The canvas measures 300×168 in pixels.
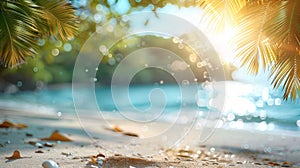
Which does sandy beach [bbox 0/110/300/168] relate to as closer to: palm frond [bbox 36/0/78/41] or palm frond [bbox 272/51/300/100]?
palm frond [bbox 272/51/300/100]

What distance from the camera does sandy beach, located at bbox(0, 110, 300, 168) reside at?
324 cm

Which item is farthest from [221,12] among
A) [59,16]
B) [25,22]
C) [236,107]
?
[236,107]

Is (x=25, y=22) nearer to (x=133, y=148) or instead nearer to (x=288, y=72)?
(x=133, y=148)

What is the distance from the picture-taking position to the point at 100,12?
227 inches

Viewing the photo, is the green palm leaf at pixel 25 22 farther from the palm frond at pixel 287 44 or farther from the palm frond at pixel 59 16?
the palm frond at pixel 287 44

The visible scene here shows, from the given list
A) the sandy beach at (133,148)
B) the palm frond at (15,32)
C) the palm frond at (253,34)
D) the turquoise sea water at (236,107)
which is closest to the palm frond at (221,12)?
the palm frond at (253,34)

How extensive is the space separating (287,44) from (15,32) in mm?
2429

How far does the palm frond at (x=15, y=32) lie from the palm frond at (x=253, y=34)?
1895 mm

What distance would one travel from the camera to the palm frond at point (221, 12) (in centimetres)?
339

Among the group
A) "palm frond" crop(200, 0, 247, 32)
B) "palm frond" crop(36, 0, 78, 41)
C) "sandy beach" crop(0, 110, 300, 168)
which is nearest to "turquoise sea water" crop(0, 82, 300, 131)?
"sandy beach" crop(0, 110, 300, 168)

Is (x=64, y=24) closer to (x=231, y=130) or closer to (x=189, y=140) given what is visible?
(x=189, y=140)

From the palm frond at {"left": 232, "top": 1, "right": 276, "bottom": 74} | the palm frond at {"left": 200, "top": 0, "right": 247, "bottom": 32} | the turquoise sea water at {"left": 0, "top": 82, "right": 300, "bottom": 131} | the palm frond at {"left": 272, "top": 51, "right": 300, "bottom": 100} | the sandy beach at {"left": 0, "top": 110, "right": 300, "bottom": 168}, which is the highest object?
the palm frond at {"left": 200, "top": 0, "right": 247, "bottom": 32}

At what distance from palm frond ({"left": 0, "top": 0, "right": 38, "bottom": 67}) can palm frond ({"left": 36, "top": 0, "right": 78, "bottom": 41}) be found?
33cm

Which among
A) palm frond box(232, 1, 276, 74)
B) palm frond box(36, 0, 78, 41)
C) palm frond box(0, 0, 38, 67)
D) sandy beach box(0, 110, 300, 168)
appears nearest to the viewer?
palm frond box(232, 1, 276, 74)
